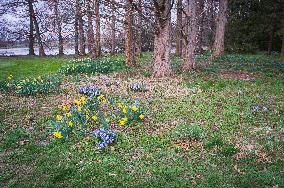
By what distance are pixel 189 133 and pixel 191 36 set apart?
30.2ft

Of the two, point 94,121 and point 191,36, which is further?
point 191,36

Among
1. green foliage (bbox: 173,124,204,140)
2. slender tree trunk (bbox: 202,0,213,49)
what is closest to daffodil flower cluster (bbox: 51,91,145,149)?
green foliage (bbox: 173,124,204,140)

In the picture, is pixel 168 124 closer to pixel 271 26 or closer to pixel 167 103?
pixel 167 103

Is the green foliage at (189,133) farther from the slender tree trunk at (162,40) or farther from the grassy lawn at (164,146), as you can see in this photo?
the slender tree trunk at (162,40)

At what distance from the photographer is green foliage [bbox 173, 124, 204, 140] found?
6.74 metres

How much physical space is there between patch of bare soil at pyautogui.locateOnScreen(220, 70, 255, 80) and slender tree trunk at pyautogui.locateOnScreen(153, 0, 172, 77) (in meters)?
2.74

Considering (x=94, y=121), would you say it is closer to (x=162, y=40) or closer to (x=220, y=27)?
(x=162, y=40)

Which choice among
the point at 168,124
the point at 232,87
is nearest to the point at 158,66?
the point at 232,87

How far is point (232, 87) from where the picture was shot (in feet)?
38.1

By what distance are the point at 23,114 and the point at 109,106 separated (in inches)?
96.9

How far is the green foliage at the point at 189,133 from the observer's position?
674cm

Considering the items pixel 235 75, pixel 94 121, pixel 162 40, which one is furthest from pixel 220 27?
pixel 94 121

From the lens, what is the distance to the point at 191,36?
15.1 m

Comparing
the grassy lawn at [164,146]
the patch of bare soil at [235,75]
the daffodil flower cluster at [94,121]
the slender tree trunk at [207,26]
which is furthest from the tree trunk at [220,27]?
the daffodil flower cluster at [94,121]
